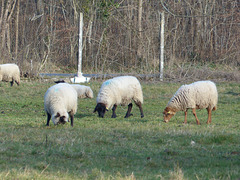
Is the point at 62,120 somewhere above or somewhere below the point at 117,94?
below

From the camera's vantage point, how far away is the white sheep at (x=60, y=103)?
998 centimetres

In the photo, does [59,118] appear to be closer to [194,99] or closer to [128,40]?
[194,99]

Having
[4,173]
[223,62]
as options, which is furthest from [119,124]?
[223,62]

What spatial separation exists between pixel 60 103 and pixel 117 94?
328 cm

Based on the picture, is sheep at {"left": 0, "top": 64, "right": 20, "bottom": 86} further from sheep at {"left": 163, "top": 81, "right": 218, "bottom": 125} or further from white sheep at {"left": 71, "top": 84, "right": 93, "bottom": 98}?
sheep at {"left": 163, "top": 81, "right": 218, "bottom": 125}

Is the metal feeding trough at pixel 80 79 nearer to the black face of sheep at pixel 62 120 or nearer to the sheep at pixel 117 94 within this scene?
the sheep at pixel 117 94

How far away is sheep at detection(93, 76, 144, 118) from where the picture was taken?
13.1m

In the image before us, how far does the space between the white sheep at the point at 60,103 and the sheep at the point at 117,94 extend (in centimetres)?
221

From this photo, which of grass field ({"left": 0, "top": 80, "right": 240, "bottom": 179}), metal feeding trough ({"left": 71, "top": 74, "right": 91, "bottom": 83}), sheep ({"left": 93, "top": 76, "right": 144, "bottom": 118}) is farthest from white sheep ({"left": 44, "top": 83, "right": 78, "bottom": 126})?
metal feeding trough ({"left": 71, "top": 74, "right": 91, "bottom": 83})

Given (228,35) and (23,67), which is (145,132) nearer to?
(23,67)

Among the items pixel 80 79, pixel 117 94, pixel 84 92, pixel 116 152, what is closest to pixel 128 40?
pixel 80 79

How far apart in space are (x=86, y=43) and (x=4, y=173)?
1070 inches

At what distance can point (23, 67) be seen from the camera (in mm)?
24859

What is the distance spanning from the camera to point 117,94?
518 inches
